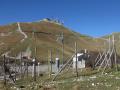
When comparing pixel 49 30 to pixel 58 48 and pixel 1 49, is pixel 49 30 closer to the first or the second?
pixel 58 48

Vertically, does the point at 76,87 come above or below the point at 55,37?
below

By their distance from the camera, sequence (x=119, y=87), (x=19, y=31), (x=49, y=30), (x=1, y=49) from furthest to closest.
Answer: (x=49, y=30), (x=19, y=31), (x=1, y=49), (x=119, y=87)

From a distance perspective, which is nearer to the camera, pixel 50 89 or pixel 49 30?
pixel 50 89

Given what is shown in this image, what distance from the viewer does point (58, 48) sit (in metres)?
148

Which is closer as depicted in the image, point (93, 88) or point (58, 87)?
point (93, 88)

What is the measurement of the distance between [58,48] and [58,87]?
119 meters

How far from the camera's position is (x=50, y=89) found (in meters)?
28.1

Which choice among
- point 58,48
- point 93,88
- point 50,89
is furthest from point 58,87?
point 58,48

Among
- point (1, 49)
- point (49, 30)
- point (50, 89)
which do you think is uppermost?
point (49, 30)

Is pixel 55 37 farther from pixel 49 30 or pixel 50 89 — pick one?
pixel 50 89

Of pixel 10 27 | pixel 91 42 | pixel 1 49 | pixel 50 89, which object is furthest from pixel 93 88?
pixel 91 42

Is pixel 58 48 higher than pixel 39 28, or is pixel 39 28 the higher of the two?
pixel 39 28

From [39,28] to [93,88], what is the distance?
16481 centimetres

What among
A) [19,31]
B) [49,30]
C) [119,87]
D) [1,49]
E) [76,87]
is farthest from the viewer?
[49,30]
